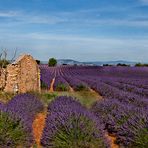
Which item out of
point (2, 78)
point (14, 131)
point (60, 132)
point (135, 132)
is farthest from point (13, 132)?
point (2, 78)

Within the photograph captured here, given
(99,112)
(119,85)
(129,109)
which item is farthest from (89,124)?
(119,85)

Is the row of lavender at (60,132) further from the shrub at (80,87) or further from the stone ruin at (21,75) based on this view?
the shrub at (80,87)

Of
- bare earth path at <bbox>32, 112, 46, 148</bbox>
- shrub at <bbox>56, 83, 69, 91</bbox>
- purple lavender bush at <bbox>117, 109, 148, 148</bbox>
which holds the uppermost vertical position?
purple lavender bush at <bbox>117, 109, 148, 148</bbox>

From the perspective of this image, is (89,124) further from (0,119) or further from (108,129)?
(108,129)

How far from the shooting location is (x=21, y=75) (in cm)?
2286

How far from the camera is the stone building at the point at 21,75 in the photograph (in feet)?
74.3

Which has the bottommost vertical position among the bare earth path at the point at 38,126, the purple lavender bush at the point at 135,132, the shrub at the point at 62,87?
the shrub at the point at 62,87

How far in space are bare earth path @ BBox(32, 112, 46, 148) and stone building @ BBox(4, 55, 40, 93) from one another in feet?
33.1

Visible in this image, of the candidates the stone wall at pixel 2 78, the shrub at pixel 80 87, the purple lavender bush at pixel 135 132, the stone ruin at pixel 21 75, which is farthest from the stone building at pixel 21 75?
the purple lavender bush at pixel 135 132

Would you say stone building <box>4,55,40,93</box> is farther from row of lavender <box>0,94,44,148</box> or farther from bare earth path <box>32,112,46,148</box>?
row of lavender <box>0,94,44,148</box>

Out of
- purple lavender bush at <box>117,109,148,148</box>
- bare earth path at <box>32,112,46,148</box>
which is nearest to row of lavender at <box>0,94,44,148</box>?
bare earth path at <box>32,112,46,148</box>

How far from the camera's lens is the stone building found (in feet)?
74.3

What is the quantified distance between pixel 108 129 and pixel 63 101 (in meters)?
2.33

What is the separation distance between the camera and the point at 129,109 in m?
10.1
